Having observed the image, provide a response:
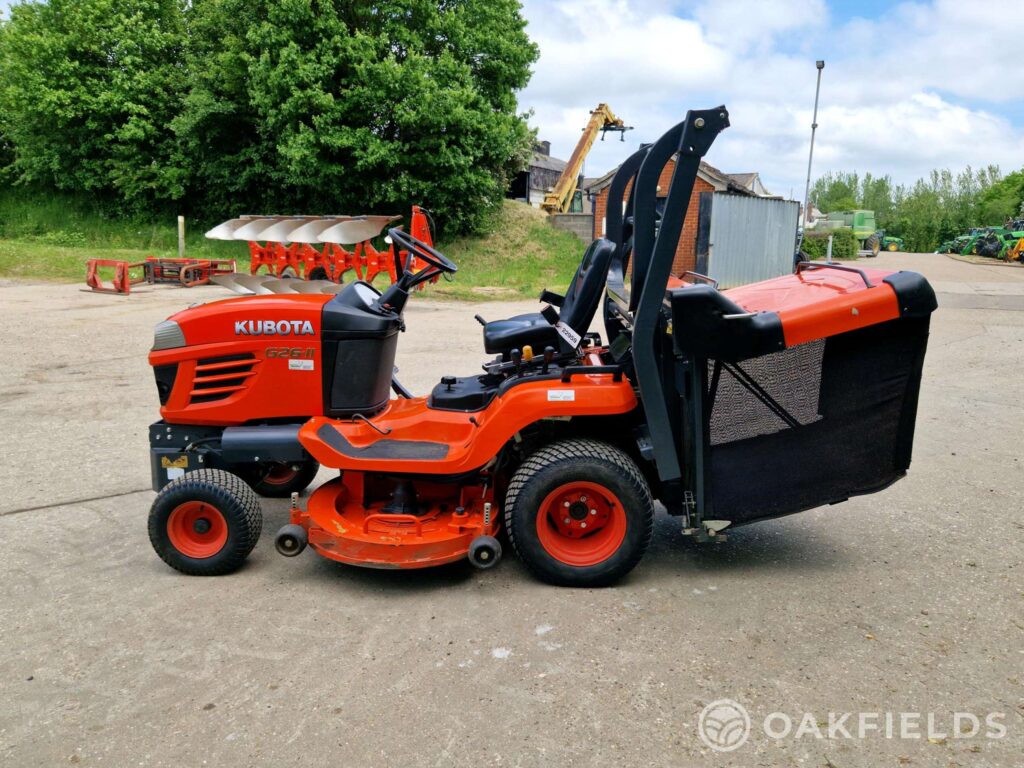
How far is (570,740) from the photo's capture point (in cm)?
249

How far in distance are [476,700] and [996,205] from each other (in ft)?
226

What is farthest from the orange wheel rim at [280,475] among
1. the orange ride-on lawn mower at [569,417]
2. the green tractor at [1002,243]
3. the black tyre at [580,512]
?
the green tractor at [1002,243]

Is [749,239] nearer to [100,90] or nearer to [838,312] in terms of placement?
[838,312]

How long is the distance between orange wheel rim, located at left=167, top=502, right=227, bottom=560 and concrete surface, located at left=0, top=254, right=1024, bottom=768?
0.16m

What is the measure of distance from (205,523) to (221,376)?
695mm

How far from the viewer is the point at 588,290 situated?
3.95 metres

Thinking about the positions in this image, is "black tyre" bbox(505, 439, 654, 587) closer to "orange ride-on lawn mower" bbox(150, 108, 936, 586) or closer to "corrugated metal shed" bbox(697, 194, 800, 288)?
"orange ride-on lawn mower" bbox(150, 108, 936, 586)

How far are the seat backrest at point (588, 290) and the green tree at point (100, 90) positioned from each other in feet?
78.3

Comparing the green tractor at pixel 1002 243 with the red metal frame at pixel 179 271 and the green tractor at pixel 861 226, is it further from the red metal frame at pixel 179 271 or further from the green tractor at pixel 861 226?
the red metal frame at pixel 179 271

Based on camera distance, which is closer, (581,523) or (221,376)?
(581,523)

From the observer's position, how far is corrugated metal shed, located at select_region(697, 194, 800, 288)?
18953mm

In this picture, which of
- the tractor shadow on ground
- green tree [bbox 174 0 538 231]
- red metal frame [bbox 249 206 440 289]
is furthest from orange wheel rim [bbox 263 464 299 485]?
green tree [bbox 174 0 538 231]

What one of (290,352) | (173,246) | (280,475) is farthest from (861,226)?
(290,352)

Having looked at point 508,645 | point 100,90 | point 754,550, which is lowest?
point 508,645
